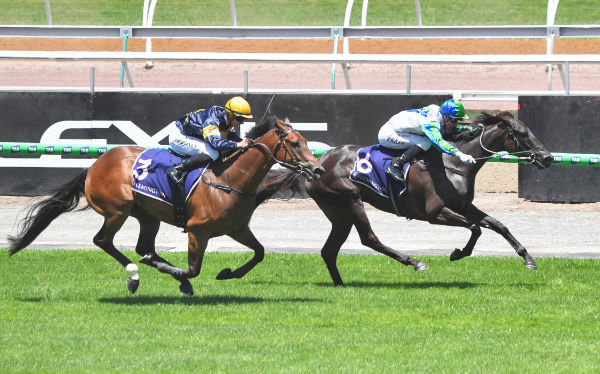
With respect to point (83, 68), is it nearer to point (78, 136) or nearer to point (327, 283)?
point (78, 136)

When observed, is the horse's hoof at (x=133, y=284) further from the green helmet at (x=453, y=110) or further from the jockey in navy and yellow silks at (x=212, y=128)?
the green helmet at (x=453, y=110)

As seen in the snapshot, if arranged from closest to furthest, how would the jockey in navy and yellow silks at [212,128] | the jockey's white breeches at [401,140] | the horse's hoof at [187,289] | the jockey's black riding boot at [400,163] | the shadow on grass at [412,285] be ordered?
the jockey in navy and yellow silks at [212,128] → the horse's hoof at [187,289] → the shadow on grass at [412,285] → the jockey's black riding boot at [400,163] → the jockey's white breeches at [401,140]

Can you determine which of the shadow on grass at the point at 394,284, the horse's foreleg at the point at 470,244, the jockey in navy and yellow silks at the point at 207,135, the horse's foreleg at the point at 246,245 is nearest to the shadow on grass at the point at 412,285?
the shadow on grass at the point at 394,284

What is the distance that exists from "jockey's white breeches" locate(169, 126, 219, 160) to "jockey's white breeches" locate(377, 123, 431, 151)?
8.05 feet

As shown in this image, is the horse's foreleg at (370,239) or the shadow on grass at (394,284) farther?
the horse's foreleg at (370,239)

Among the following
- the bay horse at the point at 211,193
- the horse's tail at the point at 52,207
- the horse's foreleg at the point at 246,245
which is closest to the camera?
the bay horse at the point at 211,193

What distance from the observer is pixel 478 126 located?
12609 millimetres

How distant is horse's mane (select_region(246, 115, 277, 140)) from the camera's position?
10750 mm

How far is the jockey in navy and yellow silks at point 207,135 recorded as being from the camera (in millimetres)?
10602

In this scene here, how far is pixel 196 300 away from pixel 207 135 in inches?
64.3

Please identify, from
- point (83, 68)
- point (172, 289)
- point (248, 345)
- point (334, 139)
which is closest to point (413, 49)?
point (83, 68)

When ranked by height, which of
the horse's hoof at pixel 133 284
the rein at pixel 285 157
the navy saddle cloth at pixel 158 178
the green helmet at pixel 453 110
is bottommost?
the horse's hoof at pixel 133 284

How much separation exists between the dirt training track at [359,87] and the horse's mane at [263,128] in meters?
3.82

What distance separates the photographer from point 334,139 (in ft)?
62.5
